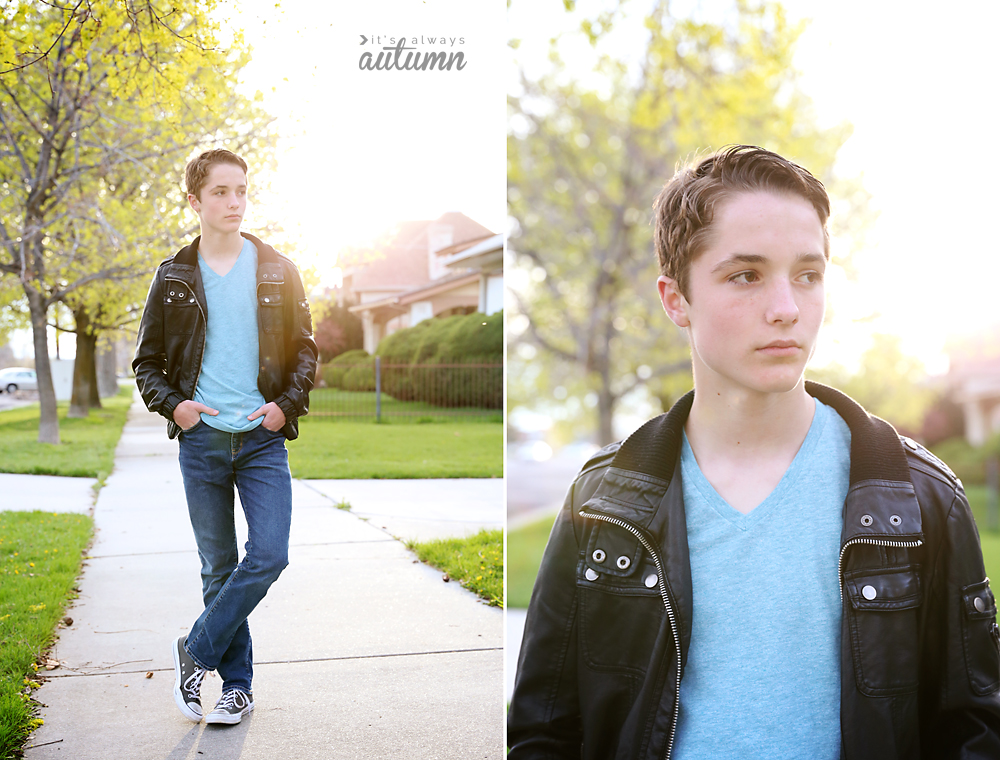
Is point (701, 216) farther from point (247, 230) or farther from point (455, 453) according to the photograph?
point (455, 453)

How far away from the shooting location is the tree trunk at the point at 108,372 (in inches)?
94.5

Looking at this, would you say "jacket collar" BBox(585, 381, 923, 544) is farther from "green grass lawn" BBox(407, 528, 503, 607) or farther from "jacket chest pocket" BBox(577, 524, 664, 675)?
"green grass lawn" BBox(407, 528, 503, 607)

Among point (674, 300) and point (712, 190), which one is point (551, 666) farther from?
point (712, 190)

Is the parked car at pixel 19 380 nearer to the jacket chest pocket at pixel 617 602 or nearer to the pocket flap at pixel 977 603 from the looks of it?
the jacket chest pocket at pixel 617 602

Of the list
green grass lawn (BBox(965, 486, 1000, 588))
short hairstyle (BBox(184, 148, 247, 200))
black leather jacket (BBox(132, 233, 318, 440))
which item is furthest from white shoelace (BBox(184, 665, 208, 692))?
green grass lawn (BBox(965, 486, 1000, 588))

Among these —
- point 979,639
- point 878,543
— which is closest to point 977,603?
point 979,639

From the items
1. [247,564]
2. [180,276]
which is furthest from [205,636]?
[180,276]

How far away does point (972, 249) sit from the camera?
12531 mm

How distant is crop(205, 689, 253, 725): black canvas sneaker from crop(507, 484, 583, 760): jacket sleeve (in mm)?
1054

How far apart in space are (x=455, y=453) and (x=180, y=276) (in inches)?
45.5

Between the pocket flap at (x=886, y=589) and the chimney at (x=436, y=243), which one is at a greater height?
the chimney at (x=436, y=243)

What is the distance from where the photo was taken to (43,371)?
2.64 metres

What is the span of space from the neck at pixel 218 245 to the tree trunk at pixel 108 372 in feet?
1.18

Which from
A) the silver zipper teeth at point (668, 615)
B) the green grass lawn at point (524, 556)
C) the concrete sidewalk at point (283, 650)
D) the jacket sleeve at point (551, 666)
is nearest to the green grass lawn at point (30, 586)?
the concrete sidewalk at point (283, 650)
